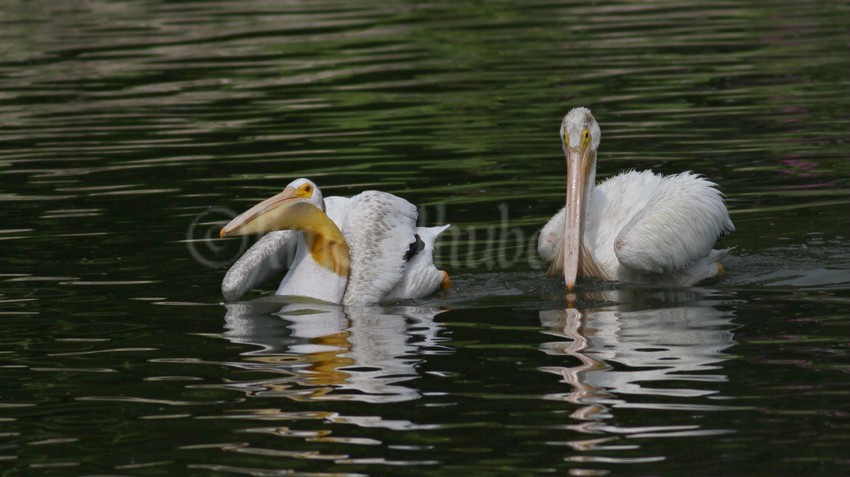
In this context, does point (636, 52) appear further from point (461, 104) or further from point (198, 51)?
point (198, 51)

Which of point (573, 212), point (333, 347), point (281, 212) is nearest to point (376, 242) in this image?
point (281, 212)

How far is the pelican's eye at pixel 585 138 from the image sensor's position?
7.82m

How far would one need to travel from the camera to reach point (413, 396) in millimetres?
5621

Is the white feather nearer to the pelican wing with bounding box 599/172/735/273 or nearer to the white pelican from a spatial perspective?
the pelican wing with bounding box 599/172/735/273

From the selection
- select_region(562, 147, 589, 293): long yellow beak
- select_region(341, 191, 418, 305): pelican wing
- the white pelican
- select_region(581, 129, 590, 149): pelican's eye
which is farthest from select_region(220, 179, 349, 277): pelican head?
select_region(581, 129, 590, 149): pelican's eye

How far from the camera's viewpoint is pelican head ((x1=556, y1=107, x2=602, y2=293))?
7.51 m

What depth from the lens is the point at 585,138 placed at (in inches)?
309

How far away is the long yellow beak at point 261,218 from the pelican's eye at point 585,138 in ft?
5.38

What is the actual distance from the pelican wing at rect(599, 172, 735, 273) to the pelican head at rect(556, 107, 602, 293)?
0.24 metres

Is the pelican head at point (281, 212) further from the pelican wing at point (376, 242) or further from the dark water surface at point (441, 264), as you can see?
the dark water surface at point (441, 264)

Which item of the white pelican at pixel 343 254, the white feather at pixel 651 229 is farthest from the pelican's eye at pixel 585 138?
the white pelican at pixel 343 254

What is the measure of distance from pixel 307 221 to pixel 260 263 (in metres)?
0.46

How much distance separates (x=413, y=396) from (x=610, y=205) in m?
3.00

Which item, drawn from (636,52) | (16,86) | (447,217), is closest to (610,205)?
(447,217)
